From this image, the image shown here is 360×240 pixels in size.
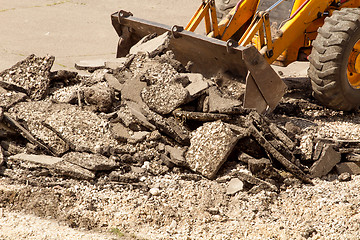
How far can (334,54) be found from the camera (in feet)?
20.6

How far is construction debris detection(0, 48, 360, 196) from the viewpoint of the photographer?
5.12 metres

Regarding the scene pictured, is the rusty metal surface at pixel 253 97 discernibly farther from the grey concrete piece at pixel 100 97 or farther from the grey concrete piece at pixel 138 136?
the grey concrete piece at pixel 100 97

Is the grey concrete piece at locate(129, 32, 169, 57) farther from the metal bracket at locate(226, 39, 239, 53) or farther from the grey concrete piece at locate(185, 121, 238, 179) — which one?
the grey concrete piece at locate(185, 121, 238, 179)

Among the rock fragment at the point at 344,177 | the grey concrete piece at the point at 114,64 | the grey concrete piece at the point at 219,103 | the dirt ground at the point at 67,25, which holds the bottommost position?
the dirt ground at the point at 67,25

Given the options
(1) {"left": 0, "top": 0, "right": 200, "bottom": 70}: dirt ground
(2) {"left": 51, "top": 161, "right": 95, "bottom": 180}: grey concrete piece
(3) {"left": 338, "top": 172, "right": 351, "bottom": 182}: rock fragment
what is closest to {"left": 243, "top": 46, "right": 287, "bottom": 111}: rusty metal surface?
(3) {"left": 338, "top": 172, "right": 351, "bottom": 182}: rock fragment

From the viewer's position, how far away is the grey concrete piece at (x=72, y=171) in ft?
16.3

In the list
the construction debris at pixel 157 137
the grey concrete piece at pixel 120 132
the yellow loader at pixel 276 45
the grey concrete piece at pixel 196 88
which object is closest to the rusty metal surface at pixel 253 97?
the yellow loader at pixel 276 45

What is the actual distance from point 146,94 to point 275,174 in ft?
5.57

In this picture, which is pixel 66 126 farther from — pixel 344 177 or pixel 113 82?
pixel 344 177

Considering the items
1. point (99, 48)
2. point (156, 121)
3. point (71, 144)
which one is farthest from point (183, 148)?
→ point (99, 48)

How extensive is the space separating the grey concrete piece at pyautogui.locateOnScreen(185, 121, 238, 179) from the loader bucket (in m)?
0.88

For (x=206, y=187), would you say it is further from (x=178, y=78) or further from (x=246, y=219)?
(x=178, y=78)

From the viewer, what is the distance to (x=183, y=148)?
540 cm

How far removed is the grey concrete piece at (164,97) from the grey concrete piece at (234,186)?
1059 mm
